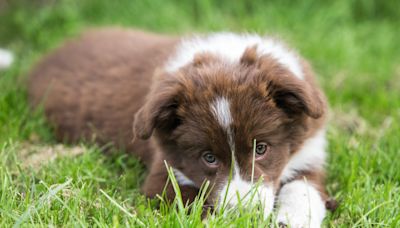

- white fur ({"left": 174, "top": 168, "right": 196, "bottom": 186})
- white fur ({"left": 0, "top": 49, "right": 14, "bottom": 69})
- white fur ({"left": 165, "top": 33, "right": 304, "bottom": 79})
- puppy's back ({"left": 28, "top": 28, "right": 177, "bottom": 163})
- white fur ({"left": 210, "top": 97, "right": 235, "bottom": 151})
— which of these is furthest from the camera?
white fur ({"left": 0, "top": 49, "right": 14, "bottom": 69})

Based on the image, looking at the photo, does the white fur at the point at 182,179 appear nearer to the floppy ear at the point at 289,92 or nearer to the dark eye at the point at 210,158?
the dark eye at the point at 210,158

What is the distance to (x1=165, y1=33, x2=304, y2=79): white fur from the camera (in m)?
4.98

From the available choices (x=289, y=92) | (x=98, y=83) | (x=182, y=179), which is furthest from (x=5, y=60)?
(x=289, y=92)

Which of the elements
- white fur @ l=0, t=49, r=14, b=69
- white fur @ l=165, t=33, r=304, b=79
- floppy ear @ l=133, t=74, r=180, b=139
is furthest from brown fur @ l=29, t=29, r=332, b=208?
white fur @ l=0, t=49, r=14, b=69

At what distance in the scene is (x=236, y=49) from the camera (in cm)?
509

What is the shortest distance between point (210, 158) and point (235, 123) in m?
0.32

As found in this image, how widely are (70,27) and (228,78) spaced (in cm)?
428

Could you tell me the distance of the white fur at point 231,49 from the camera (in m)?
Result: 4.98

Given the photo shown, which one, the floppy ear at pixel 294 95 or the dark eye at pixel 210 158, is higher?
the floppy ear at pixel 294 95

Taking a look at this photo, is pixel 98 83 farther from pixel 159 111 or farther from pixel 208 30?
pixel 208 30

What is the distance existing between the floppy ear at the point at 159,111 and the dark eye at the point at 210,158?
12.8 inches

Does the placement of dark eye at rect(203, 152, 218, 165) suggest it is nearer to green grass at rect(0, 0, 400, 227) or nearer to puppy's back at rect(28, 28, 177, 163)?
green grass at rect(0, 0, 400, 227)

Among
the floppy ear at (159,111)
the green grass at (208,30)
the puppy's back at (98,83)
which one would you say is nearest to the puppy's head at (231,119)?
the floppy ear at (159,111)

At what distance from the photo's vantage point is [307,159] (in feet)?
16.7
